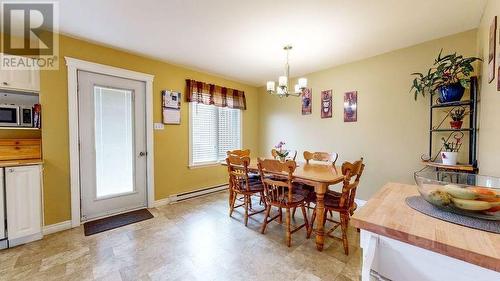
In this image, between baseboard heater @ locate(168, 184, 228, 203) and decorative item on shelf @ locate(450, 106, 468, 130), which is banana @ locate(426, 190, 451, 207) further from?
baseboard heater @ locate(168, 184, 228, 203)

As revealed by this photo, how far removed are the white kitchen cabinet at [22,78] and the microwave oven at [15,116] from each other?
0.21 meters

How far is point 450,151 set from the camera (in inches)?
99.1

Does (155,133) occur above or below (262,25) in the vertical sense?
below

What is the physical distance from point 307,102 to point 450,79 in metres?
2.17

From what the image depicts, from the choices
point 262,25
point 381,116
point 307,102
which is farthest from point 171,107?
point 381,116

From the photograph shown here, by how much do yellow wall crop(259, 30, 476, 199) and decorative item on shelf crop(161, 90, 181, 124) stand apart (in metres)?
2.50

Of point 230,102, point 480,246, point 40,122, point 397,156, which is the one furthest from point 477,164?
point 40,122

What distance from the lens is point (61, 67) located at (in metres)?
2.60

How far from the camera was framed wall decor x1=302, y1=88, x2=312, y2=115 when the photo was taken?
419 cm

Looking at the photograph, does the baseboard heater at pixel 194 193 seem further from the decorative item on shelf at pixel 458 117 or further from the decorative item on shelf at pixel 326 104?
the decorative item on shelf at pixel 458 117

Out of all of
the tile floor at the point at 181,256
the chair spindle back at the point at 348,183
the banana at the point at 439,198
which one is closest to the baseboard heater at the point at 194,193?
the tile floor at the point at 181,256

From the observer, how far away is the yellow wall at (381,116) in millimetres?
2867

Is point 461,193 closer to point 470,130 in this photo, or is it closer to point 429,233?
point 429,233

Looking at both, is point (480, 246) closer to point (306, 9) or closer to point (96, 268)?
point (306, 9)
